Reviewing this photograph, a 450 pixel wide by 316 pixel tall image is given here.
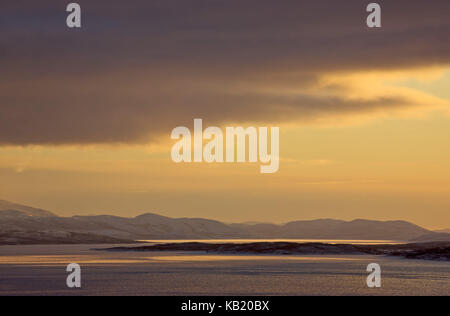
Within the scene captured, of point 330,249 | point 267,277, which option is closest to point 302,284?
point 267,277

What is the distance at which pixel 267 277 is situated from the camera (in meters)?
96.7

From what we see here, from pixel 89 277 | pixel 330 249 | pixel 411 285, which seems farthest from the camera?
pixel 330 249
